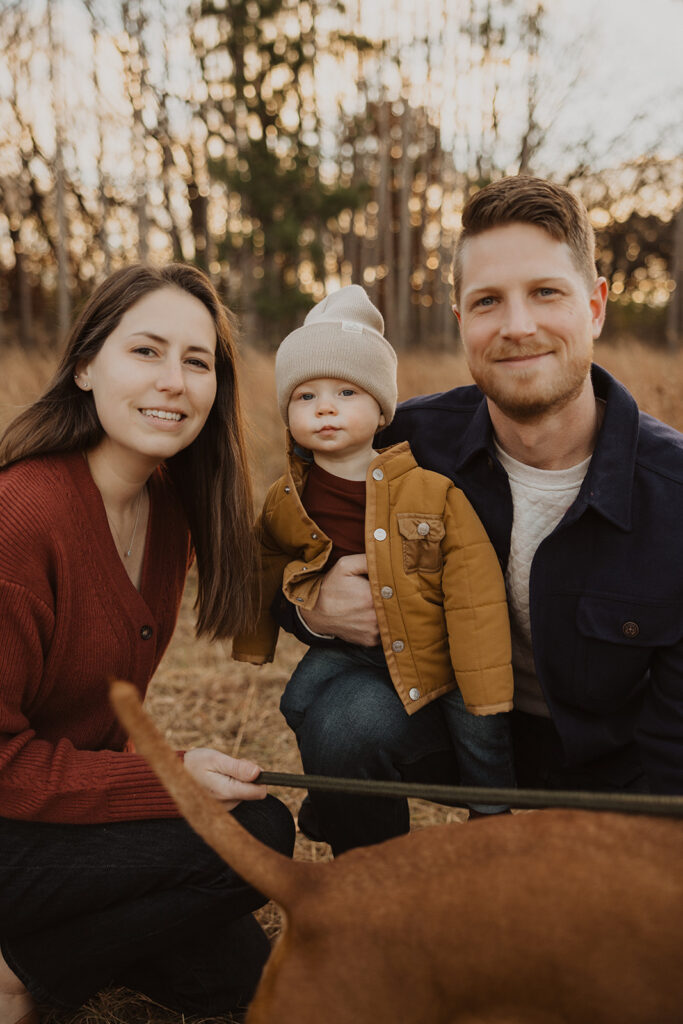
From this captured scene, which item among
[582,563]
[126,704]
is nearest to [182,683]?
[582,563]

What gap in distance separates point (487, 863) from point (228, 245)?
45.6 ft

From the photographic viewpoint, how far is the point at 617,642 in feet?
6.68

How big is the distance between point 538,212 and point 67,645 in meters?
1.69

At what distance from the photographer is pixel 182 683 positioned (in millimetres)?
4469

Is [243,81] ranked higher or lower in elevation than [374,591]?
higher

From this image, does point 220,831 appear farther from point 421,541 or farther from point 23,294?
point 23,294

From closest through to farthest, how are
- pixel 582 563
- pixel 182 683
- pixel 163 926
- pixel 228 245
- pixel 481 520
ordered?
pixel 163 926, pixel 582 563, pixel 481 520, pixel 182 683, pixel 228 245

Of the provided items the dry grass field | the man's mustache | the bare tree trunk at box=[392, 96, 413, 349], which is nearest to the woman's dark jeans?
the dry grass field

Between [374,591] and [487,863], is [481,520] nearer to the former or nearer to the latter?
[374,591]

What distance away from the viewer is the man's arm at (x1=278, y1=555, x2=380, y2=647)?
7.43 feet

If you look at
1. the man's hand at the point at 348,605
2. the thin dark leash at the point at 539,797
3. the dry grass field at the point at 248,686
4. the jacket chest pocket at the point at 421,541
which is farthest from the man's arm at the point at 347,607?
the thin dark leash at the point at 539,797

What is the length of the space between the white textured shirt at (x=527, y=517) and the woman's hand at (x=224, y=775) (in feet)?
2.97

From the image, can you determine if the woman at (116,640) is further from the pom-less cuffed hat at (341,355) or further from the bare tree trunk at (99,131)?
the bare tree trunk at (99,131)

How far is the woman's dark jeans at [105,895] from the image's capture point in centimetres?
182
